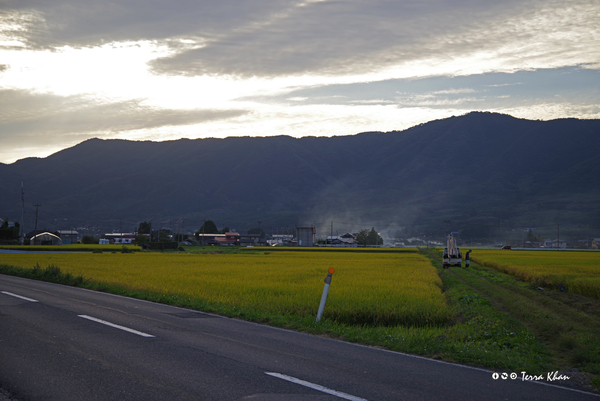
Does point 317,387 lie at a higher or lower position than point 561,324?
higher

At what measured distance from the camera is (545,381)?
8102mm

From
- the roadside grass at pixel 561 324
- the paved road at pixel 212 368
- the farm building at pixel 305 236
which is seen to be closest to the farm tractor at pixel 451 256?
the roadside grass at pixel 561 324

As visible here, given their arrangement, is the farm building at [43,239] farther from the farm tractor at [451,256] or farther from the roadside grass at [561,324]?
the roadside grass at [561,324]

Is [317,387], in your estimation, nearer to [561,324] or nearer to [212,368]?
[212,368]

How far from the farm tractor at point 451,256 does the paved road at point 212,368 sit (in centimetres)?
3477

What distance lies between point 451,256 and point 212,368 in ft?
131

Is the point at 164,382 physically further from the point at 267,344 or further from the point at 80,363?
the point at 267,344

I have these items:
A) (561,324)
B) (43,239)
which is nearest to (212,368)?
(561,324)

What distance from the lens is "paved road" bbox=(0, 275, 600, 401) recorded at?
6.90m

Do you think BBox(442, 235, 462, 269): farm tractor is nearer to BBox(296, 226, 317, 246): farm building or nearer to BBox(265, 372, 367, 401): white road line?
BBox(265, 372, 367, 401): white road line

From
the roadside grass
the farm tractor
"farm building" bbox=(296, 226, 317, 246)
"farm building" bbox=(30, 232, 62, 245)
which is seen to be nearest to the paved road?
the roadside grass

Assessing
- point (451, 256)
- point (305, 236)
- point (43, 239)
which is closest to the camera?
point (451, 256)

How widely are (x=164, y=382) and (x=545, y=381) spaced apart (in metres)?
6.13

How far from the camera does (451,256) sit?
44.8 metres
